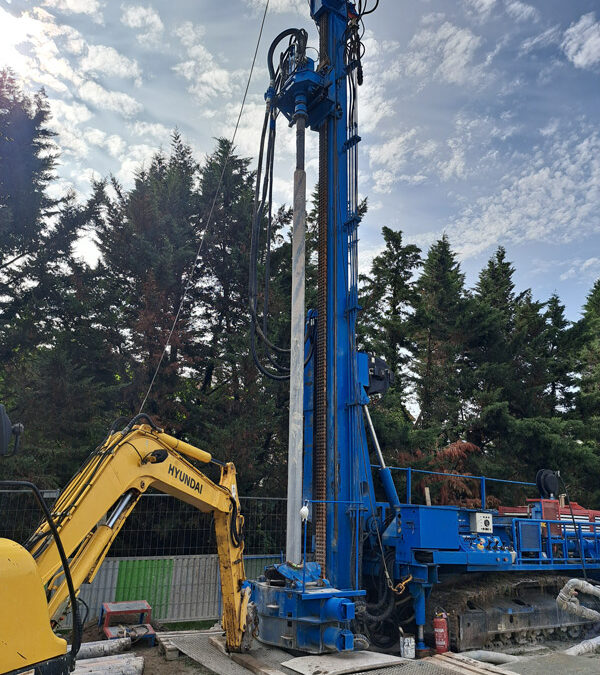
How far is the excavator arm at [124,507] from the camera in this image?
5090 mm

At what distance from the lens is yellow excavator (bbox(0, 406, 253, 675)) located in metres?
3.83

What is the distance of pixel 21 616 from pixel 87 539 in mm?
1753

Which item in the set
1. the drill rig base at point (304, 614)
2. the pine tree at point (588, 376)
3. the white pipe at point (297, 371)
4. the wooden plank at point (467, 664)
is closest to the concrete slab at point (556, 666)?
the wooden plank at point (467, 664)

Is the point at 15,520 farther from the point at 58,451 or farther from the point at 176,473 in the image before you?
the point at 176,473

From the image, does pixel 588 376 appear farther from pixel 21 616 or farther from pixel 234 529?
pixel 21 616

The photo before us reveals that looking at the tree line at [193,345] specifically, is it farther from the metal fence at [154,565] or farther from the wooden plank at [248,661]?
the wooden plank at [248,661]

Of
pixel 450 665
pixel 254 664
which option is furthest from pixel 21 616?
pixel 450 665

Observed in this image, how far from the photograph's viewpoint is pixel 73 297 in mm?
17156

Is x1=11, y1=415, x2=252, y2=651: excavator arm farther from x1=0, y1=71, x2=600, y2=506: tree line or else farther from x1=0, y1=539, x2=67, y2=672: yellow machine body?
x1=0, y1=71, x2=600, y2=506: tree line

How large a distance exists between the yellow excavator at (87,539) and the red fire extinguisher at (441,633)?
10.9 feet

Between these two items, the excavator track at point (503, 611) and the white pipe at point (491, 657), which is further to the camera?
the excavator track at point (503, 611)

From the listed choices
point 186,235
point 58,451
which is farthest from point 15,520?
point 186,235

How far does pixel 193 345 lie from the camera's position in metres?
19.1

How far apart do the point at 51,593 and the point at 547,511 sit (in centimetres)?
1056
